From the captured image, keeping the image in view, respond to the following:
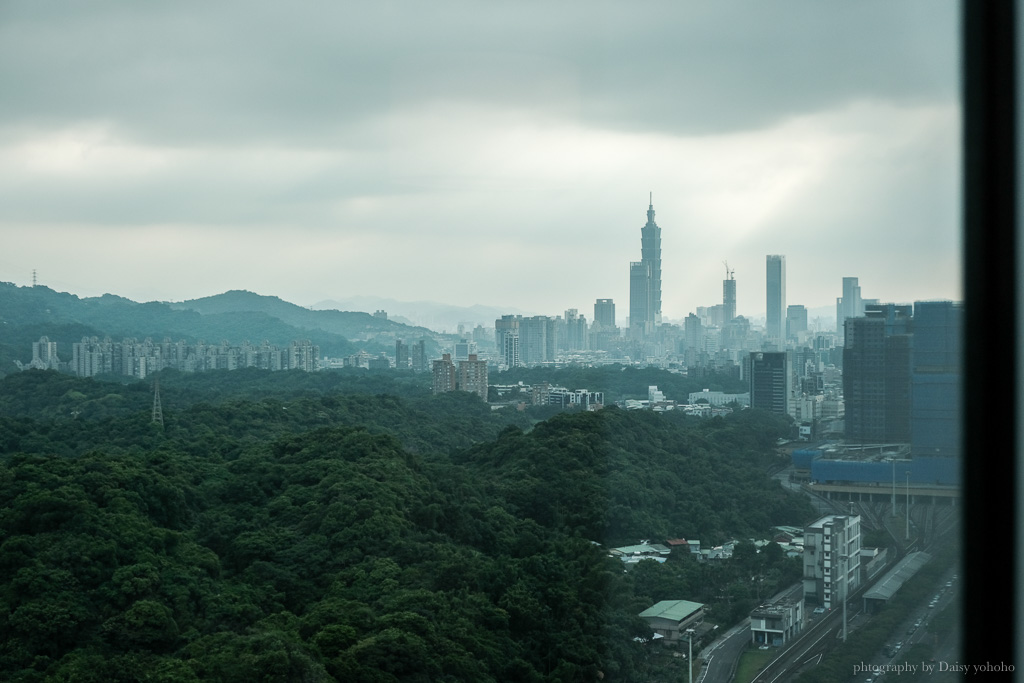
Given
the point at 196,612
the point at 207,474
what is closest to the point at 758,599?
the point at 196,612

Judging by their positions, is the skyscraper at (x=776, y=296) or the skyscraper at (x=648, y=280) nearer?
the skyscraper at (x=776, y=296)

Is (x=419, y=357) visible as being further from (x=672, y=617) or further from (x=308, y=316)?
(x=672, y=617)

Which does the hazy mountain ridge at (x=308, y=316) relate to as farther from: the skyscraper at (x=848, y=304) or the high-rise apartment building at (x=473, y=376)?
the skyscraper at (x=848, y=304)

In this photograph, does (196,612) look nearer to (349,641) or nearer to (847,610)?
(349,641)

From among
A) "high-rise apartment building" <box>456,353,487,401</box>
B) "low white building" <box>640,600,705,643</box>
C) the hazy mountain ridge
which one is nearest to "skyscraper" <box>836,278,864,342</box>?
"low white building" <box>640,600,705,643</box>

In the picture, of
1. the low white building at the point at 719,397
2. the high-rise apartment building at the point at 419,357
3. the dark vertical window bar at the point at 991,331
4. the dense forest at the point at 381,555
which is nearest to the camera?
the dark vertical window bar at the point at 991,331

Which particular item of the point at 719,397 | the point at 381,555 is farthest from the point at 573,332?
the point at 381,555

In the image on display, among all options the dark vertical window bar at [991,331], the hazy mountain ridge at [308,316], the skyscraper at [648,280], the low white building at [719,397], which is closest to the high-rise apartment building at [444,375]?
the hazy mountain ridge at [308,316]
